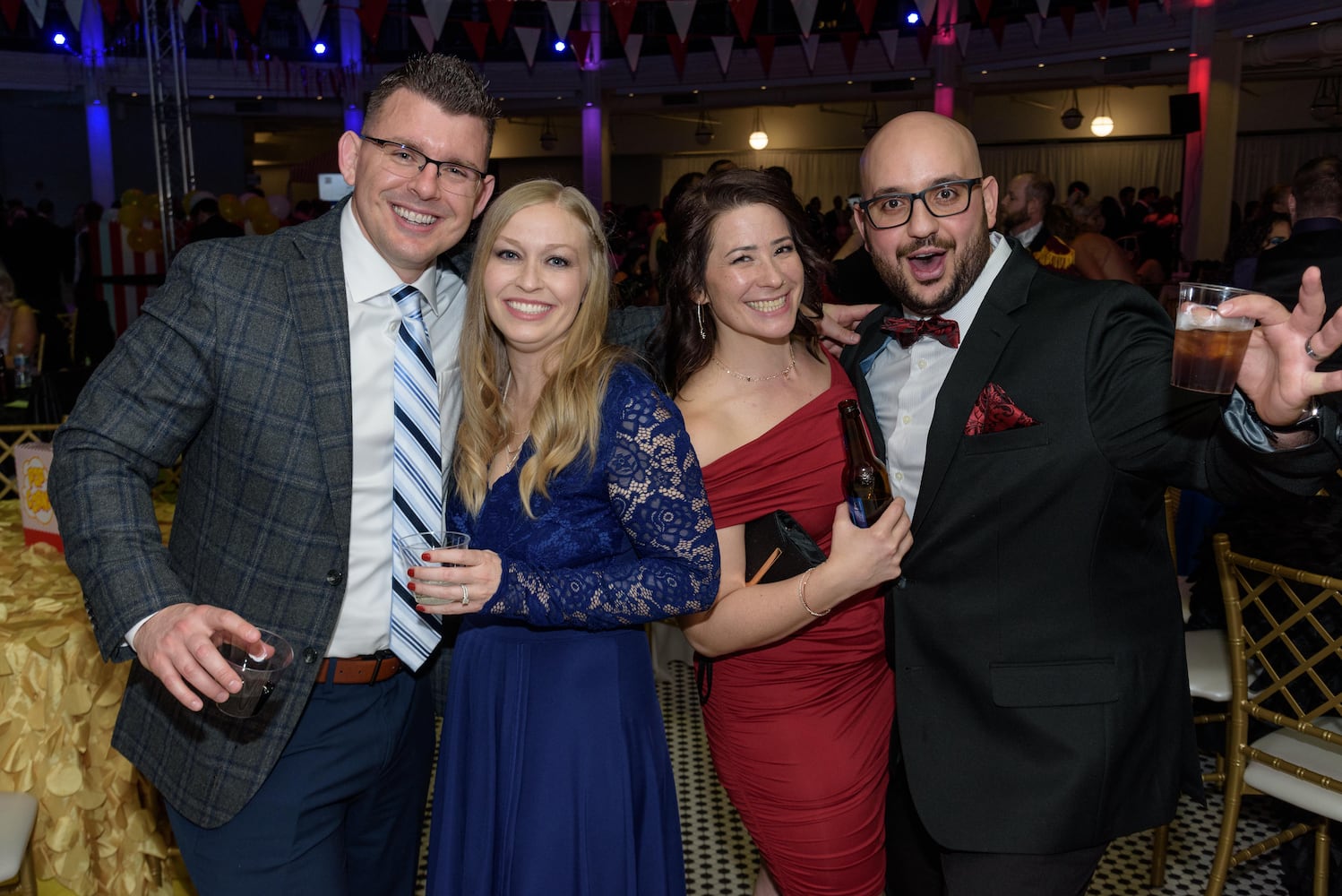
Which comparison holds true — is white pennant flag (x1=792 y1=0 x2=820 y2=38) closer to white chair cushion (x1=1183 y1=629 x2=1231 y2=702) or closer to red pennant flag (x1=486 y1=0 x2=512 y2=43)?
red pennant flag (x1=486 y1=0 x2=512 y2=43)

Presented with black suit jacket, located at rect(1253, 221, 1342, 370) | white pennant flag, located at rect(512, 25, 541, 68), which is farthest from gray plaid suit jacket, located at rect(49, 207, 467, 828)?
white pennant flag, located at rect(512, 25, 541, 68)

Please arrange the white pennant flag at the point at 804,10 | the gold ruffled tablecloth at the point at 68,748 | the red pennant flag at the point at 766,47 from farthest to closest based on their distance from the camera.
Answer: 1. the red pennant flag at the point at 766,47
2. the white pennant flag at the point at 804,10
3. the gold ruffled tablecloth at the point at 68,748

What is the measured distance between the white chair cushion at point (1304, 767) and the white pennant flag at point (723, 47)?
42.8 ft

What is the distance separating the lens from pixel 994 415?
1737 millimetres

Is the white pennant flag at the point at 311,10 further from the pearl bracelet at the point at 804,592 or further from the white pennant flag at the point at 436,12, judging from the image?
the pearl bracelet at the point at 804,592

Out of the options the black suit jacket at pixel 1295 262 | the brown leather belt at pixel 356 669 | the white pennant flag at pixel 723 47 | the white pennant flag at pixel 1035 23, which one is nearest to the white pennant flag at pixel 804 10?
the white pennant flag at pixel 723 47

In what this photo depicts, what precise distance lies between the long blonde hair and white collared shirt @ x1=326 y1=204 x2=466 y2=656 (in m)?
0.18

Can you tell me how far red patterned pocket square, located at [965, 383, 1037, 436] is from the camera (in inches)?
67.7

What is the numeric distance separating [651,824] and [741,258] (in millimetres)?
1050

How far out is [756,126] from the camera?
1941cm

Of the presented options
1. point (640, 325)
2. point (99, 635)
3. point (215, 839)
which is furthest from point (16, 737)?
point (640, 325)

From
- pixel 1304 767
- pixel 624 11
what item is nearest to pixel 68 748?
pixel 1304 767

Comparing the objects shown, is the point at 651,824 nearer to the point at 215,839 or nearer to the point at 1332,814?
the point at 215,839

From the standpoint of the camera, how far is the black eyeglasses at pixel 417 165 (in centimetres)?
179
